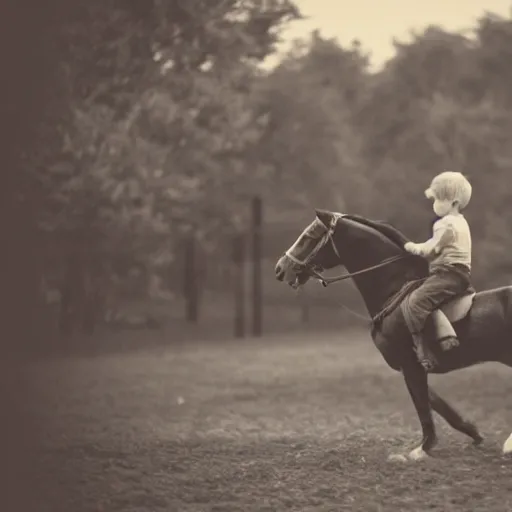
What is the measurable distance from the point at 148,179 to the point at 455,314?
386cm

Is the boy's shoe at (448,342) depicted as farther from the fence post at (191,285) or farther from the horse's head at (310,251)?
the fence post at (191,285)

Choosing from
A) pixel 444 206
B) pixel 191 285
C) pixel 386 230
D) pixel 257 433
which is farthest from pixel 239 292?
pixel 444 206

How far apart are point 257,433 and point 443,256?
1.74m

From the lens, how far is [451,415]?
360 centimetres

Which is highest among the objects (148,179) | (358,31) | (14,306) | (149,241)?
(358,31)

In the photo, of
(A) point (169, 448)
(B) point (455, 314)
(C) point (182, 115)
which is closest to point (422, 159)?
(B) point (455, 314)

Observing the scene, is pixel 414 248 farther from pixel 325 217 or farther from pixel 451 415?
pixel 451 415

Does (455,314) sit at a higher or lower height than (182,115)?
lower

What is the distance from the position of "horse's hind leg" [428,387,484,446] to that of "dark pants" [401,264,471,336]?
18.6 inches

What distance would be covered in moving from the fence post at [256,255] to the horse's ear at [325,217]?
299cm

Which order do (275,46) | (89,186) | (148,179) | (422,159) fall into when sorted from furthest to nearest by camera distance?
(148,179) → (89,186) → (275,46) → (422,159)

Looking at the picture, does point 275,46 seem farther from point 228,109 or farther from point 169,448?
point 169,448

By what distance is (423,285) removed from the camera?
3.30 meters

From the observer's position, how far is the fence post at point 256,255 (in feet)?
21.1
